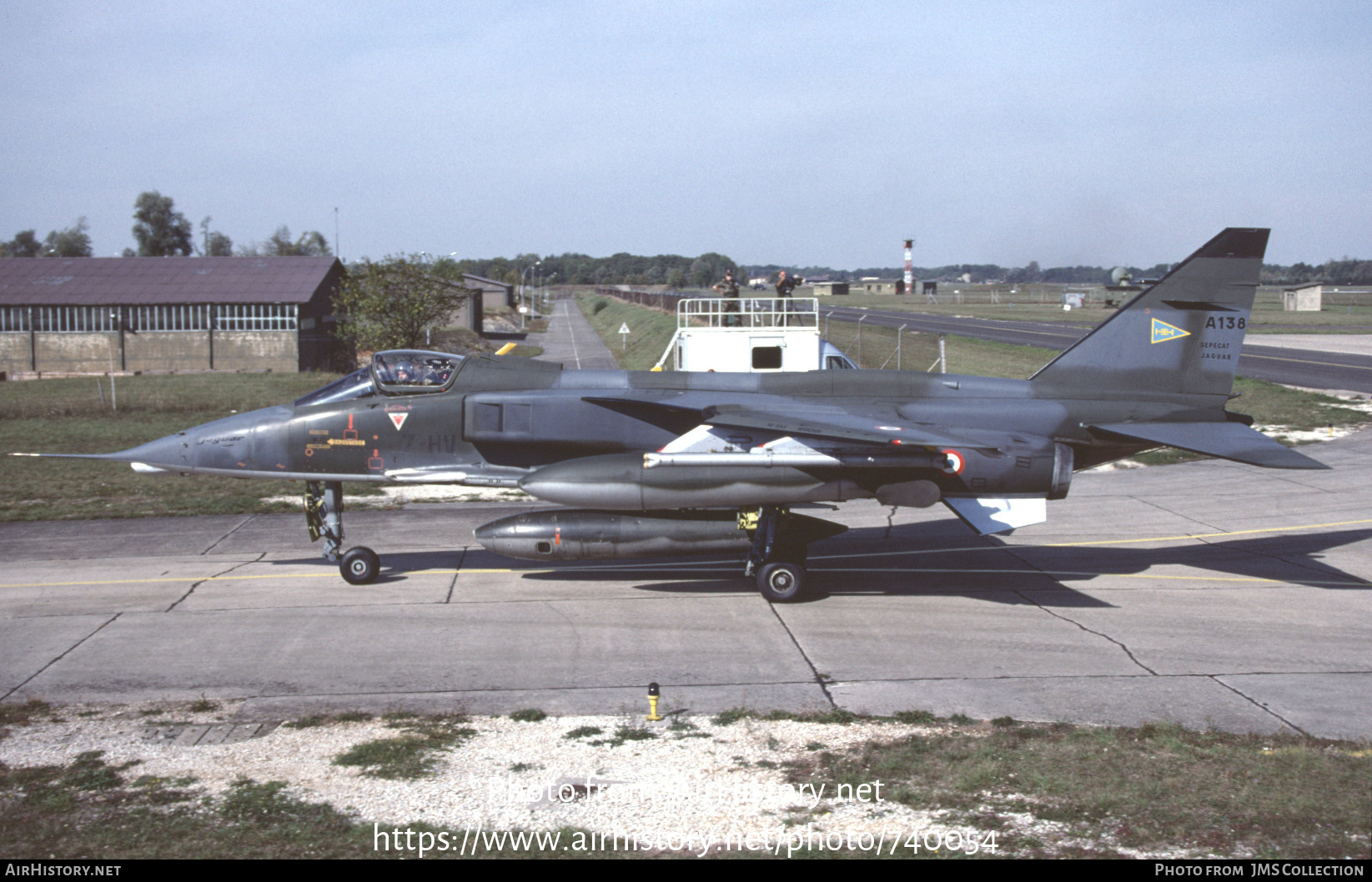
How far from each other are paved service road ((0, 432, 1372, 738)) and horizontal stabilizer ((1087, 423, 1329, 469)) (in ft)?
6.42

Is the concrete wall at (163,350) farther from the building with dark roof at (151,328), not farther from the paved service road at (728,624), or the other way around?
the paved service road at (728,624)

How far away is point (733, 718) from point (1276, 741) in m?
4.73

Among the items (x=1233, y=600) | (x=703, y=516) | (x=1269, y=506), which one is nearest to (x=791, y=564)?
(x=703, y=516)

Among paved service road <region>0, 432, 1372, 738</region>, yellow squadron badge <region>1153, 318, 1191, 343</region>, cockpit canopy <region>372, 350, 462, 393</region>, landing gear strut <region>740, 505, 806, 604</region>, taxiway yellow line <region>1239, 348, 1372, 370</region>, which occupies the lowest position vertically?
paved service road <region>0, 432, 1372, 738</region>

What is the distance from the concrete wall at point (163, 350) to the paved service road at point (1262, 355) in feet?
85.5

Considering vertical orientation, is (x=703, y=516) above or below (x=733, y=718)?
above

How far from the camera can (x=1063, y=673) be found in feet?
34.4

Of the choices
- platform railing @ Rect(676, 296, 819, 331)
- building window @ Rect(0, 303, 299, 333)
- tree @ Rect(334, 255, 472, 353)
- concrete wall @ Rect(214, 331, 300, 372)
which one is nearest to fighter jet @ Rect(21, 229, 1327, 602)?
platform railing @ Rect(676, 296, 819, 331)

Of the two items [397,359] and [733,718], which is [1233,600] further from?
[397,359]

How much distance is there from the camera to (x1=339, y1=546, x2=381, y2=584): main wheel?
45.3ft

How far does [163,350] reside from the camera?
4616 cm

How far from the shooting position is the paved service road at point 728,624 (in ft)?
32.3

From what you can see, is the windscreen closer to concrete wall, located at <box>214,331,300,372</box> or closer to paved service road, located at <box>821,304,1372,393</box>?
paved service road, located at <box>821,304,1372,393</box>

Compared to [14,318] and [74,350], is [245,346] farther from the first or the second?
[14,318]
